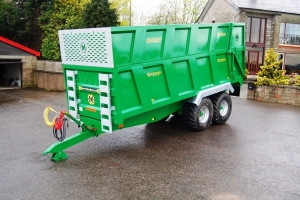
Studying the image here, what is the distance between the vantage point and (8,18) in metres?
25.3

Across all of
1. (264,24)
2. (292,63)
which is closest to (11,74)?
(264,24)

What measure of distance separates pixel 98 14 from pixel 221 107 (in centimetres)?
1299

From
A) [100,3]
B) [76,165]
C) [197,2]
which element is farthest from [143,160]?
[197,2]

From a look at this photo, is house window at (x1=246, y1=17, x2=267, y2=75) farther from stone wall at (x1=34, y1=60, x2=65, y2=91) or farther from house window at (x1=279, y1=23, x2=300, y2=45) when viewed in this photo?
stone wall at (x1=34, y1=60, x2=65, y2=91)

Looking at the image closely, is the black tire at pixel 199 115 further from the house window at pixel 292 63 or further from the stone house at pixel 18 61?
the house window at pixel 292 63

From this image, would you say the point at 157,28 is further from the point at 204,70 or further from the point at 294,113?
the point at 294,113

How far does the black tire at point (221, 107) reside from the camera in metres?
9.26

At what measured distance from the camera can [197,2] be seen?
40.2m

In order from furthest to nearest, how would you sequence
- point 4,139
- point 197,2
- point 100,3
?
point 197,2
point 100,3
point 4,139

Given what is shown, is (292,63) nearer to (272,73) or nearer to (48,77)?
(272,73)

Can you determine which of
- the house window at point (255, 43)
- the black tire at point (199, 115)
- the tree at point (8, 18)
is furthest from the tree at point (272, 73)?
the tree at point (8, 18)

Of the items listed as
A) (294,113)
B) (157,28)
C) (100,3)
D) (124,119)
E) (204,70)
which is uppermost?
(100,3)

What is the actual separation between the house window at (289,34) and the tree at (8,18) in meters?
22.6

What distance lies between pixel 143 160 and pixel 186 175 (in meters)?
1.15
